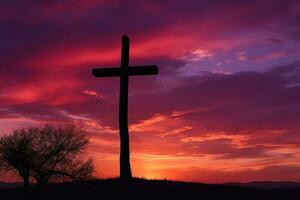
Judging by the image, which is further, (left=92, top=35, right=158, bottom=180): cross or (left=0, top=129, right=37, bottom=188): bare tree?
(left=0, top=129, right=37, bottom=188): bare tree

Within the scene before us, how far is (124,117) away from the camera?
23750 millimetres

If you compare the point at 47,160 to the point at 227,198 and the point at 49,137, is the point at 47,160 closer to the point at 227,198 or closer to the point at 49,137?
the point at 49,137

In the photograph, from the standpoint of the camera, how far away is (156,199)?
2027cm

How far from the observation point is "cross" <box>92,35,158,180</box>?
23359mm

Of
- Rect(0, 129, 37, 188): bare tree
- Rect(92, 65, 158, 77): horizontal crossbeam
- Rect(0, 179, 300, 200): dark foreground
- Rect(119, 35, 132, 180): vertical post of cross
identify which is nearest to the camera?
Rect(0, 179, 300, 200): dark foreground

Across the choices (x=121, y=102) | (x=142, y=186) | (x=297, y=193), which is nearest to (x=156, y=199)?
(x=142, y=186)

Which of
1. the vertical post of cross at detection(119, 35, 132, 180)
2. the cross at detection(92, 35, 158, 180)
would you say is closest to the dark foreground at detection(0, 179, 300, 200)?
the vertical post of cross at detection(119, 35, 132, 180)

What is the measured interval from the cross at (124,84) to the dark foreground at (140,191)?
92 centimetres

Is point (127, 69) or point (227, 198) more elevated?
point (127, 69)

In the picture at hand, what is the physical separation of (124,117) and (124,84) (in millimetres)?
1689

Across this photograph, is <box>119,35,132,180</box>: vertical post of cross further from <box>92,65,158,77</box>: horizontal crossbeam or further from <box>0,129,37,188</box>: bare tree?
<box>0,129,37,188</box>: bare tree

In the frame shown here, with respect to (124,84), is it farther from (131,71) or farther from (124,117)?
(124,117)

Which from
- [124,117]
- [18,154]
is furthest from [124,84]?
[18,154]

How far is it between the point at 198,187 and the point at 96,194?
504cm
